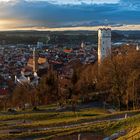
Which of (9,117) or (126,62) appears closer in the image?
(9,117)

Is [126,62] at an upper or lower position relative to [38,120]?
upper

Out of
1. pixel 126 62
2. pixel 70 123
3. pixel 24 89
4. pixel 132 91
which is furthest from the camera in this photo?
pixel 24 89

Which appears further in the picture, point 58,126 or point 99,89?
point 99,89

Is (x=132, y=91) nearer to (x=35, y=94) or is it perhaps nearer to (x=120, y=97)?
(x=120, y=97)

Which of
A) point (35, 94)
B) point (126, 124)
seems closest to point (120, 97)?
point (35, 94)

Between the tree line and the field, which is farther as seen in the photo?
the tree line

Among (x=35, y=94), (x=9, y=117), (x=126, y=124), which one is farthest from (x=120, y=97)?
(x=126, y=124)

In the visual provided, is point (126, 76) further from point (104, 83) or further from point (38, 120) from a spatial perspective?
point (38, 120)

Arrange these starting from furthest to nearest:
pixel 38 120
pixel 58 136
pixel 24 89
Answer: pixel 24 89
pixel 38 120
pixel 58 136

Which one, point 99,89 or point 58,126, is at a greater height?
point 58,126

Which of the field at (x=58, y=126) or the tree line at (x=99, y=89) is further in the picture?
the tree line at (x=99, y=89)
